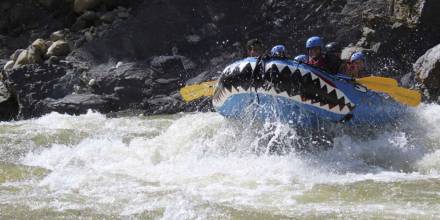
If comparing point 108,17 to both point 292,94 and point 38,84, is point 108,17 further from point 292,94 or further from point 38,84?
point 292,94

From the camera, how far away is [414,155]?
6016 mm

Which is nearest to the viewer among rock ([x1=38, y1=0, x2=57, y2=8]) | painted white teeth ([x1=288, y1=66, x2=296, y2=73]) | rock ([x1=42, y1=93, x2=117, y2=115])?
painted white teeth ([x1=288, y1=66, x2=296, y2=73])

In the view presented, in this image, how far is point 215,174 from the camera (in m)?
5.44

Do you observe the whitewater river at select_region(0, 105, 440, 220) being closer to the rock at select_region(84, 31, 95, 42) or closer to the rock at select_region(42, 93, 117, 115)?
the rock at select_region(42, 93, 117, 115)

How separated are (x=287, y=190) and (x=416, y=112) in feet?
11.5

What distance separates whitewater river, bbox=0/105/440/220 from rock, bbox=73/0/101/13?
5835 mm

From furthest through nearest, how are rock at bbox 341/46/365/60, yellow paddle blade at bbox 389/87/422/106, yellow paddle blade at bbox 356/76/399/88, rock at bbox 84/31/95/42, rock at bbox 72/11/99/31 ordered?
rock at bbox 72/11/99/31 → rock at bbox 84/31/95/42 → rock at bbox 341/46/365/60 → yellow paddle blade at bbox 389/87/422/106 → yellow paddle blade at bbox 356/76/399/88

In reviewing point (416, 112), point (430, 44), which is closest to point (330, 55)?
point (416, 112)

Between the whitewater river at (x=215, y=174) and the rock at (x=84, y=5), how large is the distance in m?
5.83

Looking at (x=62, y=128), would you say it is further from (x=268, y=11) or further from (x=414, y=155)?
(x=268, y=11)

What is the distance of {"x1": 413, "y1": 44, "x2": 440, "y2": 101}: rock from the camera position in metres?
9.45

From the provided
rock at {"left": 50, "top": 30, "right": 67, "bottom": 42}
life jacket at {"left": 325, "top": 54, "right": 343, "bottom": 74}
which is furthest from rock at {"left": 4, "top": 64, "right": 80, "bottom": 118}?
life jacket at {"left": 325, "top": 54, "right": 343, "bottom": 74}

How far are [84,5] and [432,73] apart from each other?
779cm

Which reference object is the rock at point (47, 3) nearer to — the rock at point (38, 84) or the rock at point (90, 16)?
the rock at point (90, 16)
